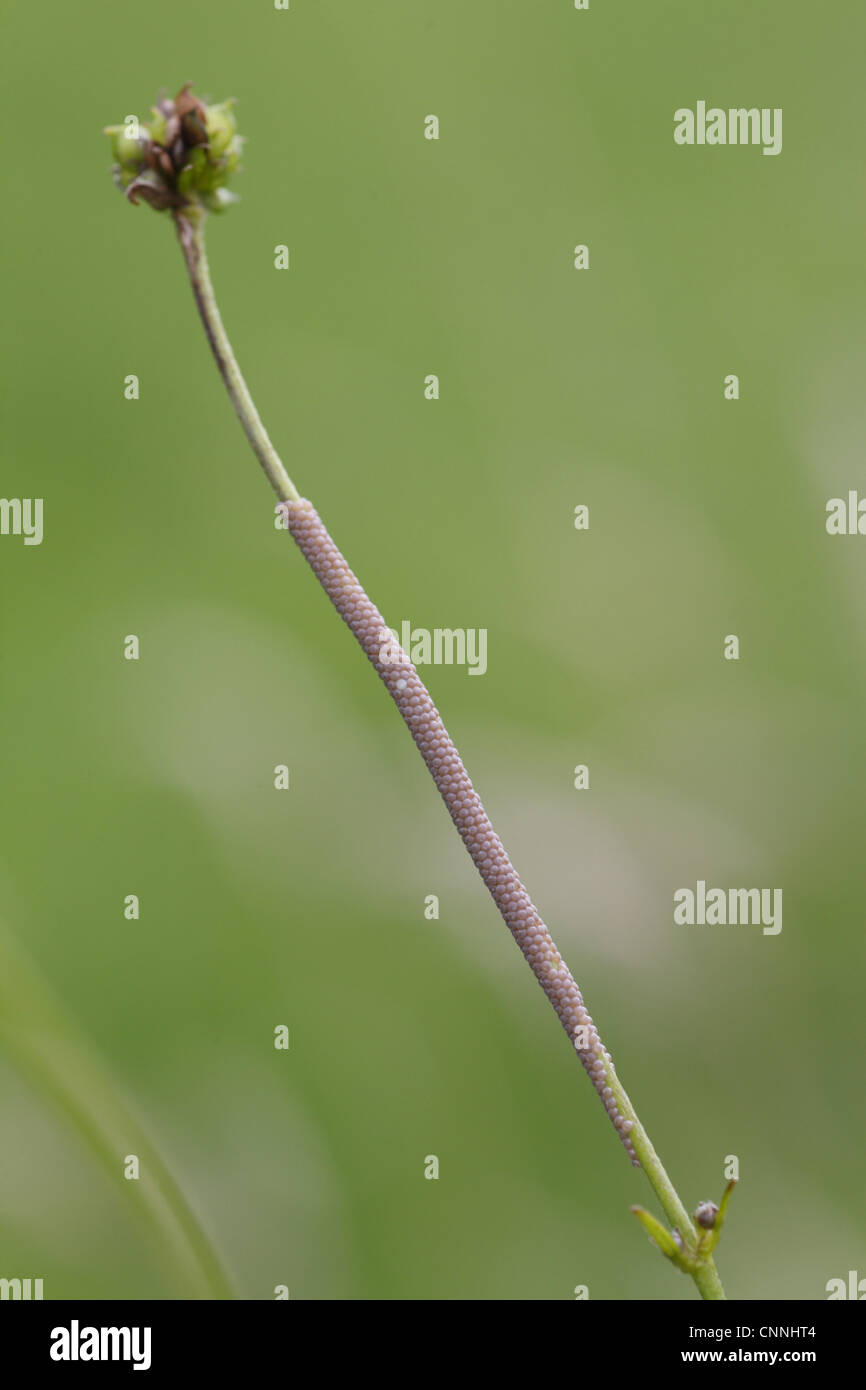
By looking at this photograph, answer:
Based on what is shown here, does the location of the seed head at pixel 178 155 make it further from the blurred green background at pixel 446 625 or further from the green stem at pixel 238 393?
the blurred green background at pixel 446 625

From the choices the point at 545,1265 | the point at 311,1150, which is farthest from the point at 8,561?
the point at 545,1265

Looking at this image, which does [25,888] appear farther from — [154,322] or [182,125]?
[182,125]

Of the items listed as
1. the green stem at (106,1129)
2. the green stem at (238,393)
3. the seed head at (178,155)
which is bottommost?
the green stem at (106,1129)

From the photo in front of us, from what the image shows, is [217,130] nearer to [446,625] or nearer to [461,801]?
[461,801]

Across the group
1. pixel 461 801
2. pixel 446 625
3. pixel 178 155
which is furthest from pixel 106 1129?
pixel 446 625

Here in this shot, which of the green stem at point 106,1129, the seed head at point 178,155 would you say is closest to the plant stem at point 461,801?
the seed head at point 178,155

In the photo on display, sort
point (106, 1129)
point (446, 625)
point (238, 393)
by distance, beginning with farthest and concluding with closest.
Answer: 1. point (446, 625)
2. point (106, 1129)
3. point (238, 393)

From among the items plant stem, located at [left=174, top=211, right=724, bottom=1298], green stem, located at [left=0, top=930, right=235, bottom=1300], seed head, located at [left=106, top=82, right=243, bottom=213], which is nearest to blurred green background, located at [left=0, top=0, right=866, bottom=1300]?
green stem, located at [left=0, top=930, right=235, bottom=1300]

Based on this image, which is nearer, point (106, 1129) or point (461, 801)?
point (461, 801)
